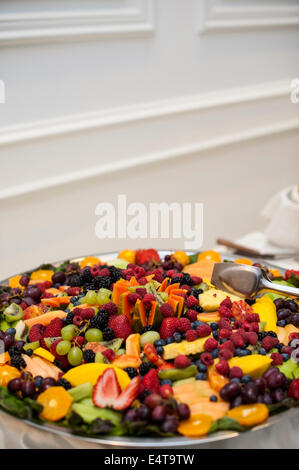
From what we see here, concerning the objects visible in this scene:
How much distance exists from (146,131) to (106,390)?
1696 mm

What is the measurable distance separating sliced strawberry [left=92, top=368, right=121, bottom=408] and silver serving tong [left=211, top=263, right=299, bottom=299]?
372 mm

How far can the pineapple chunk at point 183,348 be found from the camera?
3.05ft

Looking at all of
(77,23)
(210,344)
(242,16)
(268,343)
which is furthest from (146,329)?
(242,16)

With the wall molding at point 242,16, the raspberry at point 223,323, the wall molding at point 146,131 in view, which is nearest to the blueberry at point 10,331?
the raspberry at point 223,323

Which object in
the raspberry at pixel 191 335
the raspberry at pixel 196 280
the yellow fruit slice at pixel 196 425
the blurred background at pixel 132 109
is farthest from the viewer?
the blurred background at pixel 132 109

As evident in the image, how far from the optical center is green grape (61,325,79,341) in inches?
38.6

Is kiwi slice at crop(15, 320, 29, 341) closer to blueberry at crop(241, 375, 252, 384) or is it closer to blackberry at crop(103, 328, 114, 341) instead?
blackberry at crop(103, 328, 114, 341)

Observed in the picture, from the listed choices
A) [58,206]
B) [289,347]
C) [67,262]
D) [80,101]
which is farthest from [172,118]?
[289,347]

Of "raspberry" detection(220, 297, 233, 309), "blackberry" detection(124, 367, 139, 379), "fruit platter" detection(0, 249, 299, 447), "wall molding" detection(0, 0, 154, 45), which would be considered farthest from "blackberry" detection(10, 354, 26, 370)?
"wall molding" detection(0, 0, 154, 45)

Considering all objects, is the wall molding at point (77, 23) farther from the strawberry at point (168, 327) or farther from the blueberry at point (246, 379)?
the blueberry at point (246, 379)

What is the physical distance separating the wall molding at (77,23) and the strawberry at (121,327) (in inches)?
49.1

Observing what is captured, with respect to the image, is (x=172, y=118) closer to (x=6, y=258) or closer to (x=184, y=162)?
(x=184, y=162)

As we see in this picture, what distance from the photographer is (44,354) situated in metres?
0.97

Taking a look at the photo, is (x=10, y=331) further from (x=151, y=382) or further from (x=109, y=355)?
(x=151, y=382)
